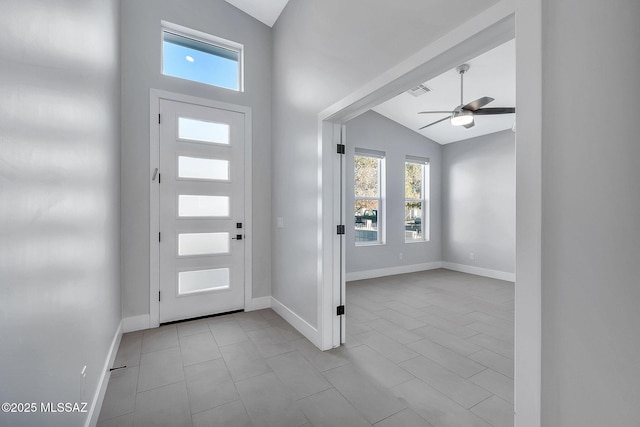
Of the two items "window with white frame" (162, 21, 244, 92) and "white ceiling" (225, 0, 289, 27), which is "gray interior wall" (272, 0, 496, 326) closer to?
"white ceiling" (225, 0, 289, 27)

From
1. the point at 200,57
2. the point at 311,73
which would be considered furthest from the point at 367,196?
the point at 200,57

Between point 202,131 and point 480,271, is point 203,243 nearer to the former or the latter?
point 202,131

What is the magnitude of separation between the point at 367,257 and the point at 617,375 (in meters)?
4.49

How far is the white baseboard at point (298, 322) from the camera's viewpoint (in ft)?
8.59

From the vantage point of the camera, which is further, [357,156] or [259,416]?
[357,156]

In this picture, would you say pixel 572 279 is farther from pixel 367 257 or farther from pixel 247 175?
pixel 367 257

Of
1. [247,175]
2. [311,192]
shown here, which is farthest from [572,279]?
[247,175]

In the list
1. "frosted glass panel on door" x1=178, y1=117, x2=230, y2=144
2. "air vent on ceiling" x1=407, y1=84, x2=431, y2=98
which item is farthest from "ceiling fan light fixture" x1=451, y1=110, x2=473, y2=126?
"frosted glass panel on door" x1=178, y1=117, x2=230, y2=144

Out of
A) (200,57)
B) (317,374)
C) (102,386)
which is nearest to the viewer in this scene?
(102,386)

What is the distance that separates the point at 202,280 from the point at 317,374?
1.89 m

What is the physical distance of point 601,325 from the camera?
0.98m

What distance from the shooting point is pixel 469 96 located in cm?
427

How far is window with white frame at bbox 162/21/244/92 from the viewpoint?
324 cm

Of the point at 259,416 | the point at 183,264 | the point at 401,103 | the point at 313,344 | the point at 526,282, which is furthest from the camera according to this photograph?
the point at 401,103
